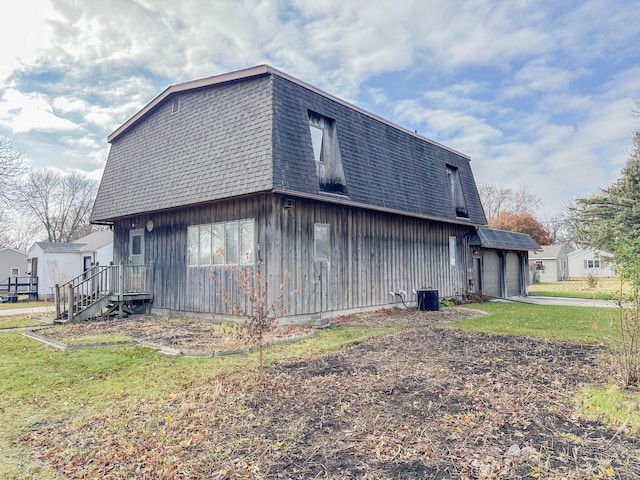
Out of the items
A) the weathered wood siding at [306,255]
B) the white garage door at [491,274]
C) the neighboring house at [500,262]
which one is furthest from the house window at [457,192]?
the white garage door at [491,274]

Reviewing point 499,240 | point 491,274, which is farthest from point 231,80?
point 491,274

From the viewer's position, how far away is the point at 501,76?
51.0ft

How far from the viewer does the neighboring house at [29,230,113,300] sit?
916 inches

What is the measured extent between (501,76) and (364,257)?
33.1 feet

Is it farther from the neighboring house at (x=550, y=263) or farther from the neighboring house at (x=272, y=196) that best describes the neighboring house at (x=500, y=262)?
the neighboring house at (x=550, y=263)

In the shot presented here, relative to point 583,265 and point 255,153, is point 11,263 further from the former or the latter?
point 583,265

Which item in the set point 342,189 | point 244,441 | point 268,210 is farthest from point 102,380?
point 342,189

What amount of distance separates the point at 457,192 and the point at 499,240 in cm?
402

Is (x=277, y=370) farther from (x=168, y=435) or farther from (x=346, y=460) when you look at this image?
(x=346, y=460)

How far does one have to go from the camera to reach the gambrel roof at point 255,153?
30.3 ft

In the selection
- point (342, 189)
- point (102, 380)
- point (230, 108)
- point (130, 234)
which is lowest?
point (102, 380)

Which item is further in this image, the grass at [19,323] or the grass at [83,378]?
the grass at [19,323]

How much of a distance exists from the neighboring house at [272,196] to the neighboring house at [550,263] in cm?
3051

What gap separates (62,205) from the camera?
39062mm
